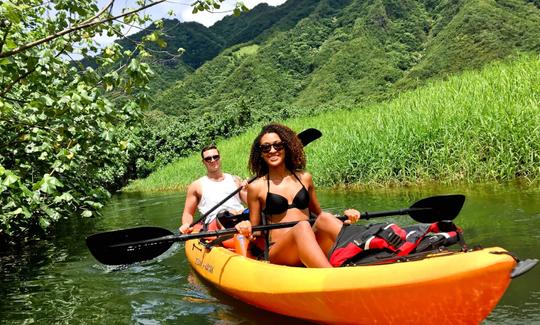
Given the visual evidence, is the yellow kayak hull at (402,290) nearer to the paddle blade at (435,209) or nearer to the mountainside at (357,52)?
the paddle blade at (435,209)

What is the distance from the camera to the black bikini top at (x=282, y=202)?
12.8ft

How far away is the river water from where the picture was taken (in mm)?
3703

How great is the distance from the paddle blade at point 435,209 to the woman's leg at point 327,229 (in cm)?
106

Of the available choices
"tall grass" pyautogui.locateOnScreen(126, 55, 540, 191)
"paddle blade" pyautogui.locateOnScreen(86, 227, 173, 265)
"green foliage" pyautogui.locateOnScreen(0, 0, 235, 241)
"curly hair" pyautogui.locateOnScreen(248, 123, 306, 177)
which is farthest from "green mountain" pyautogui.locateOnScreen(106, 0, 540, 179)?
"curly hair" pyautogui.locateOnScreen(248, 123, 306, 177)

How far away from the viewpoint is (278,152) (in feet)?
12.8

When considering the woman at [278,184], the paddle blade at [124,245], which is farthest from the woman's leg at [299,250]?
the paddle blade at [124,245]

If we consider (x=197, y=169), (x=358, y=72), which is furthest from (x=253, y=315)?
(x=358, y=72)

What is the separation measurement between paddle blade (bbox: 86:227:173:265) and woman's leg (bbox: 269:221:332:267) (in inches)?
51.1

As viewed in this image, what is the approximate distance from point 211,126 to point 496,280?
1060 inches

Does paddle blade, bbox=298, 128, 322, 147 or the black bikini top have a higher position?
paddle blade, bbox=298, 128, 322, 147

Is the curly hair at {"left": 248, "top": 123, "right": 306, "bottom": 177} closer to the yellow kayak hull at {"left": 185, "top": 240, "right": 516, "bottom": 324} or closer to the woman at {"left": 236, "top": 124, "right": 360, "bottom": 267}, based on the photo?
the woman at {"left": 236, "top": 124, "right": 360, "bottom": 267}

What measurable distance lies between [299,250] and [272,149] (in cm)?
90

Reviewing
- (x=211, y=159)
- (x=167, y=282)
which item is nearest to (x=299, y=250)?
(x=167, y=282)

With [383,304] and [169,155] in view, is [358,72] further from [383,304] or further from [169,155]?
[383,304]
